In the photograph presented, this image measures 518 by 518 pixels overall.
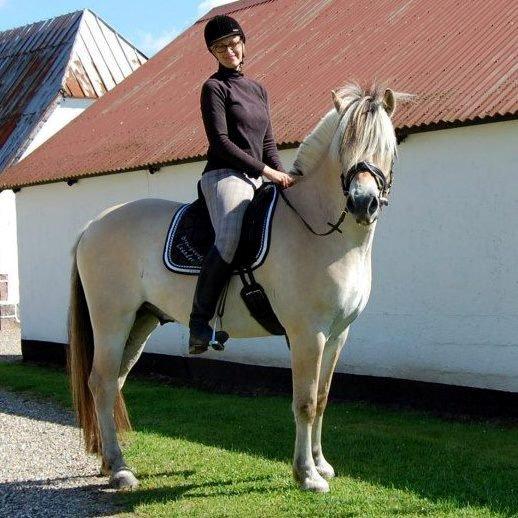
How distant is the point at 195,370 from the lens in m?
11.0

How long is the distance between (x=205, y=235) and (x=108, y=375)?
4.00 feet

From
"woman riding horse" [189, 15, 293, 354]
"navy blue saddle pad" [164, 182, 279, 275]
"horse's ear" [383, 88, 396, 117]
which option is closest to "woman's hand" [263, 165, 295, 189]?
"woman riding horse" [189, 15, 293, 354]

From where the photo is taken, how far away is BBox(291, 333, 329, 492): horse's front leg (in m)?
5.14

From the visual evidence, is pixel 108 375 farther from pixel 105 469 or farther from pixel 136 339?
pixel 105 469

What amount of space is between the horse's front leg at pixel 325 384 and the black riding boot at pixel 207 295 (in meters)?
0.71

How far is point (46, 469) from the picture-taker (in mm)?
6512

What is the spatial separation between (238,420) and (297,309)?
3237 mm

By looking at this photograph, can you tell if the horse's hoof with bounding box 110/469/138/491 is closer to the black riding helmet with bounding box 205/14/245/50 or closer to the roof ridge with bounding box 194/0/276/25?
the black riding helmet with bounding box 205/14/245/50

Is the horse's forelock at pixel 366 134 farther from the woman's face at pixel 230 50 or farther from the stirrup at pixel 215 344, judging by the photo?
the stirrup at pixel 215 344

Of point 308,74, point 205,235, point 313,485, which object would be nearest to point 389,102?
point 205,235

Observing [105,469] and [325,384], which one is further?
[105,469]

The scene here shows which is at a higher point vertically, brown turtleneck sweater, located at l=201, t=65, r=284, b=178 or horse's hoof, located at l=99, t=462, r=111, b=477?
brown turtleneck sweater, located at l=201, t=65, r=284, b=178

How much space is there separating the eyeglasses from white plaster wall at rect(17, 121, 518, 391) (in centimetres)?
324

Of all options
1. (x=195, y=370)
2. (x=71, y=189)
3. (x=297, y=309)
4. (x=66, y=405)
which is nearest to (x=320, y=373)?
(x=297, y=309)
